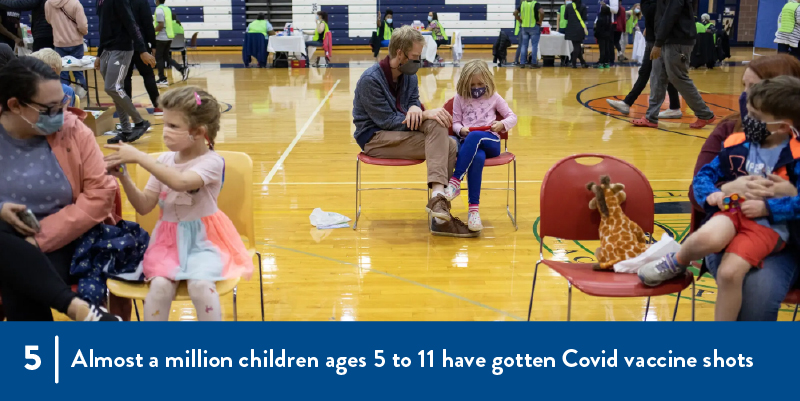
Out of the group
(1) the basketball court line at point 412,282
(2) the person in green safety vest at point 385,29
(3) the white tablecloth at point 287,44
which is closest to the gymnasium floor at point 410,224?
(1) the basketball court line at point 412,282

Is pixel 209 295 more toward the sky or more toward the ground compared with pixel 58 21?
more toward the ground

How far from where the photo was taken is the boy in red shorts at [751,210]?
7.61 ft

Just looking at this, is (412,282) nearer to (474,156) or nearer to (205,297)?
(474,156)

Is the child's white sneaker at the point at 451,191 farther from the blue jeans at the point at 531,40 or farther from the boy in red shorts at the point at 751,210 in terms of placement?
the blue jeans at the point at 531,40

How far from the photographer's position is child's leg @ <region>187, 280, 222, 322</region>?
2.36m

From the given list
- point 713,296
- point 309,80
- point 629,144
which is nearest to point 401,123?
point 713,296

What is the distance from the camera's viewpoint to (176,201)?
252cm

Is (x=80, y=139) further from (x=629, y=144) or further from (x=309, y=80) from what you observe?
(x=309, y=80)

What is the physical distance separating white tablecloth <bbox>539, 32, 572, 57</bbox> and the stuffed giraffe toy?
1251 cm

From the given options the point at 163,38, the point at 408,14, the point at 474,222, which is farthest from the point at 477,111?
the point at 408,14

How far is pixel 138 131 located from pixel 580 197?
551cm

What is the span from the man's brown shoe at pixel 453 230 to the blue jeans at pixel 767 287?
208 centimetres
